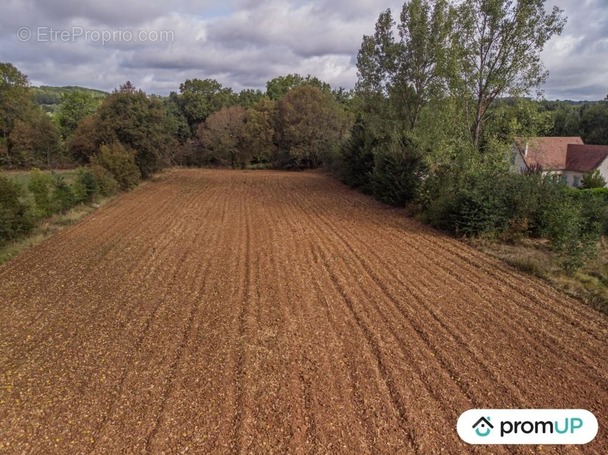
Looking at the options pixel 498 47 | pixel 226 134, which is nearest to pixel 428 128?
pixel 498 47

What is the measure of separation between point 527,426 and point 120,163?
22.4 metres

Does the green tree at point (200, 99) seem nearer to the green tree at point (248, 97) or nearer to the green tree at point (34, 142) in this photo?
the green tree at point (248, 97)

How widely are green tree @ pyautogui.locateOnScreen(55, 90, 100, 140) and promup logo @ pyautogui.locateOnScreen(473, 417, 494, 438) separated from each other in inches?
2068

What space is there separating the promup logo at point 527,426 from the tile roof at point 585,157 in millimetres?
32332

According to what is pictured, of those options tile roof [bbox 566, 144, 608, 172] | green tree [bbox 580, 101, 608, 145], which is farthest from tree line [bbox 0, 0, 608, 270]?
green tree [bbox 580, 101, 608, 145]

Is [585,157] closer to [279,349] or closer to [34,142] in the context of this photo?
[279,349]

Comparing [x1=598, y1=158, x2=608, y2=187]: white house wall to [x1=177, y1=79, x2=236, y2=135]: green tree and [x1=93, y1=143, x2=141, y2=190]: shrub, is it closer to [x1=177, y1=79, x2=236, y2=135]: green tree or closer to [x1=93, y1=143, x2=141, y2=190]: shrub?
[x1=93, y1=143, x2=141, y2=190]: shrub

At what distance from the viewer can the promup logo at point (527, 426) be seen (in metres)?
3.96

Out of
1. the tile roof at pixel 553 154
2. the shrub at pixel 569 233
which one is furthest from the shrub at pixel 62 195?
the tile roof at pixel 553 154

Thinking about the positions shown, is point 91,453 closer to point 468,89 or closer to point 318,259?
point 318,259

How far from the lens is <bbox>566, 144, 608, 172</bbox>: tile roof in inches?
1139

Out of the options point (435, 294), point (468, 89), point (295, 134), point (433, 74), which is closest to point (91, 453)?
point (435, 294)

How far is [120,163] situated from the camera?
21.1 metres

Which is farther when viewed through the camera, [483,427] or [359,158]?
[359,158]
